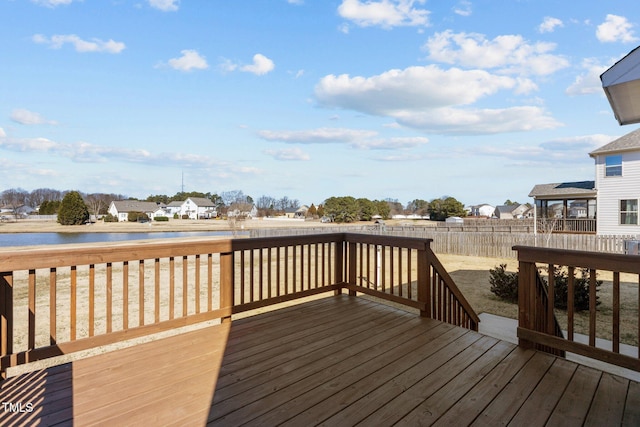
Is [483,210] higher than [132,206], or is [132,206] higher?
[132,206]

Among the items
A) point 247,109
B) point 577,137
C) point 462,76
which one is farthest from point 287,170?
point 462,76

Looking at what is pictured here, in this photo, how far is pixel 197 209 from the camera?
6656cm

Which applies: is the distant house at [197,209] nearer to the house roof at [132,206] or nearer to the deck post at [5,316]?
the house roof at [132,206]

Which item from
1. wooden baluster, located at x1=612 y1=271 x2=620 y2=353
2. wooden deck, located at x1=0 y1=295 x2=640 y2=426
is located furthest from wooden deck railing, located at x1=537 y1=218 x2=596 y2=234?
wooden deck, located at x1=0 y1=295 x2=640 y2=426

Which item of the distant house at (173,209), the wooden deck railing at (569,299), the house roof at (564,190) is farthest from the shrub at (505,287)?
the distant house at (173,209)

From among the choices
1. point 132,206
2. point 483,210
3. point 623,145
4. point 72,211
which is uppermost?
point 623,145

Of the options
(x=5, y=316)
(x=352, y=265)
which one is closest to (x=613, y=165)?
(x=352, y=265)

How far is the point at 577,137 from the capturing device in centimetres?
2219

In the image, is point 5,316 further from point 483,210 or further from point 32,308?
point 483,210

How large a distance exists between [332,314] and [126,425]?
226 centimetres

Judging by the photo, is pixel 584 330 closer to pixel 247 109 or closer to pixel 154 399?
pixel 154 399

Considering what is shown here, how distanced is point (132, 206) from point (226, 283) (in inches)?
2560

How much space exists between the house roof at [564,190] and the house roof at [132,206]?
200 feet

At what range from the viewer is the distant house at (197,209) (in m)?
65.4
